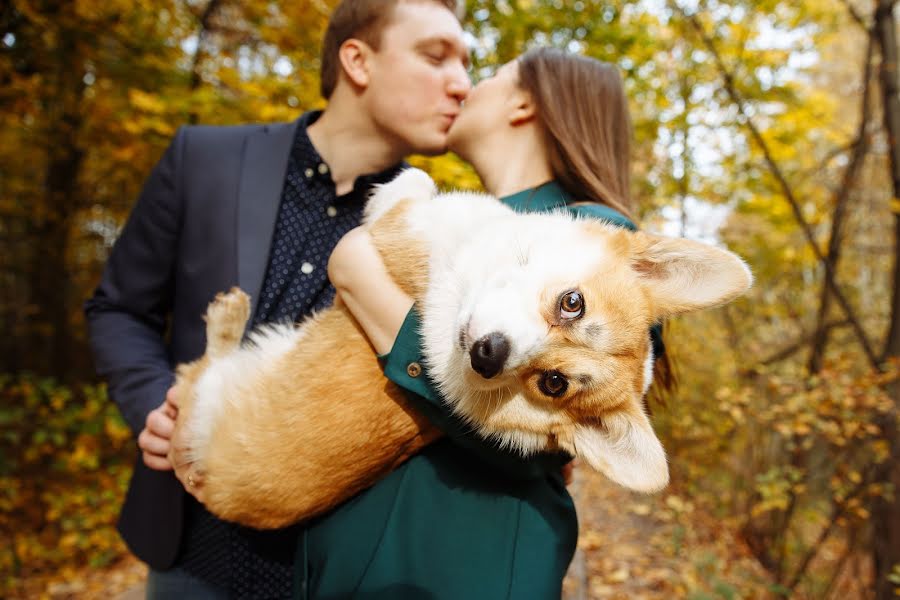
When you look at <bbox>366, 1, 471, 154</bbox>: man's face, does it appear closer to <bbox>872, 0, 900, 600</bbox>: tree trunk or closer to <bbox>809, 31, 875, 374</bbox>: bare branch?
<bbox>872, 0, 900, 600</bbox>: tree trunk

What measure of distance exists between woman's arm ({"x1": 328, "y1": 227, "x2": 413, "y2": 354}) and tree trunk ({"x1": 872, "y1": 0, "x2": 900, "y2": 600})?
4.51 m

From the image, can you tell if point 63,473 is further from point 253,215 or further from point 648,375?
point 648,375

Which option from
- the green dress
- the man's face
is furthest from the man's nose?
the green dress

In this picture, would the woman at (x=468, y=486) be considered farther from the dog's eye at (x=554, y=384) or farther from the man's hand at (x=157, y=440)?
the man's hand at (x=157, y=440)

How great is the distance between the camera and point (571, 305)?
1.60 meters

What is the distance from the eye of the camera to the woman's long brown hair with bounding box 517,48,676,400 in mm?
2043

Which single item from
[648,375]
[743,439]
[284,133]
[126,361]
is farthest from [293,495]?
[743,439]

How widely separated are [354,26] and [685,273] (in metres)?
1.93

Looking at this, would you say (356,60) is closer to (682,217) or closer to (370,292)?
(370,292)

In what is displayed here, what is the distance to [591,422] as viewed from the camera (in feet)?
5.52

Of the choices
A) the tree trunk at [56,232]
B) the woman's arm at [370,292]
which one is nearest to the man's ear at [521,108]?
the woman's arm at [370,292]

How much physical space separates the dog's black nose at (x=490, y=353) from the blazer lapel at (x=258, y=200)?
107 cm

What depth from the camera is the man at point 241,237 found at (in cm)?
203

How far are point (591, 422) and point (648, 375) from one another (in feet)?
0.87
